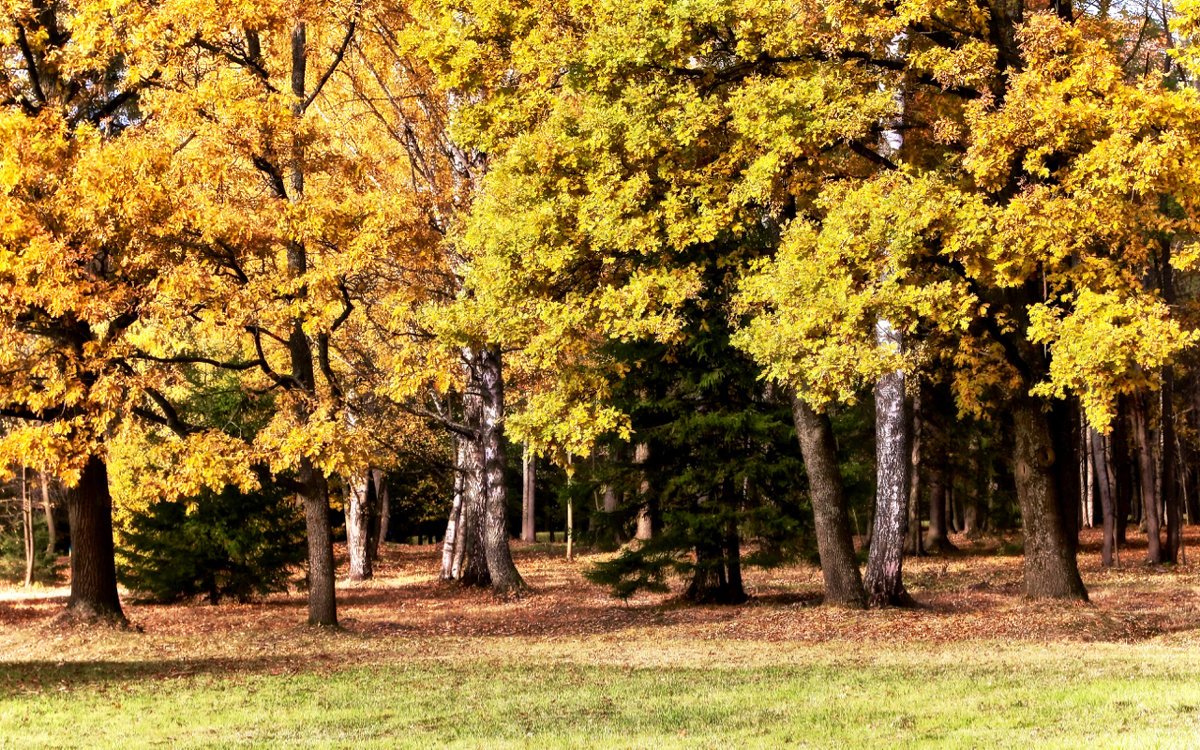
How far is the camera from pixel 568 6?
17.1 meters

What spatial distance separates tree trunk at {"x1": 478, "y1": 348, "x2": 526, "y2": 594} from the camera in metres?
24.2

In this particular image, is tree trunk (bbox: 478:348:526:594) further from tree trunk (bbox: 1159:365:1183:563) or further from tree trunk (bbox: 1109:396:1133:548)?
tree trunk (bbox: 1109:396:1133:548)

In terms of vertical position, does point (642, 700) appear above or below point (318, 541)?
below

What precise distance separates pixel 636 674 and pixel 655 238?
566 cm

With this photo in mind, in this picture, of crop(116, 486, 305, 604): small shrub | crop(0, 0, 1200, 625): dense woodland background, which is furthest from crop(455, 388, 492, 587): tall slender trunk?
crop(0, 0, 1200, 625): dense woodland background

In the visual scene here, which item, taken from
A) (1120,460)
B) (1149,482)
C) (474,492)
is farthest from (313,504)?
(1120,460)

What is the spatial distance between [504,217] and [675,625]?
6.75 metres

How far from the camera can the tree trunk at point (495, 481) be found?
24.2 m

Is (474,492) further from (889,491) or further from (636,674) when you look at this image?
(636,674)

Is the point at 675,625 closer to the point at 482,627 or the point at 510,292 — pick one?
the point at 482,627

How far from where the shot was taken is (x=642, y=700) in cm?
1087

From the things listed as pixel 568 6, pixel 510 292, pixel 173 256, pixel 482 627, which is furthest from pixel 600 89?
pixel 482 627

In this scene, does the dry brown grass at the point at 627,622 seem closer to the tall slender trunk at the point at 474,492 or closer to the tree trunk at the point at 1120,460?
the tall slender trunk at the point at 474,492

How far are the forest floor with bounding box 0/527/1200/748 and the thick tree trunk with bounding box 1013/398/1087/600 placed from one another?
0.52m
